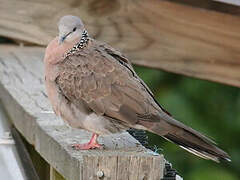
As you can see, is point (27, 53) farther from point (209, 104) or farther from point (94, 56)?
point (209, 104)

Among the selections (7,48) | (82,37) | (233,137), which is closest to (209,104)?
(233,137)

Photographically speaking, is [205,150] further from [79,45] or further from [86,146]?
[79,45]

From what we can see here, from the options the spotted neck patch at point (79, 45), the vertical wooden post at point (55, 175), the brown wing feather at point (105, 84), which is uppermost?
the spotted neck patch at point (79, 45)

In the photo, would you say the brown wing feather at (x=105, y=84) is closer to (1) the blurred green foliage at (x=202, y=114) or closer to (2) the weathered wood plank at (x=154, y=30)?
(2) the weathered wood plank at (x=154, y=30)

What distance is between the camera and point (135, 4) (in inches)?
181

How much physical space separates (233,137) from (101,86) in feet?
9.83

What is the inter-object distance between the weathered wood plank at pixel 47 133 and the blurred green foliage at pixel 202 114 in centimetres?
155

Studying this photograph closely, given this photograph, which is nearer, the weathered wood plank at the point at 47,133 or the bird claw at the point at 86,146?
the weathered wood plank at the point at 47,133

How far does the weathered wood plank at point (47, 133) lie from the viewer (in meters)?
2.64

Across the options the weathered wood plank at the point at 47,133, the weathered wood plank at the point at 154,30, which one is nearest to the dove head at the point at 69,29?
the weathered wood plank at the point at 47,133

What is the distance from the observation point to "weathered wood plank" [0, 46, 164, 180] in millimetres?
2637

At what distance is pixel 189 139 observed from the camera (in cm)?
316

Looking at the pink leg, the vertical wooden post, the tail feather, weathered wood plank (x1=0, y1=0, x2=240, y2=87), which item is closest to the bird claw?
the pink leg

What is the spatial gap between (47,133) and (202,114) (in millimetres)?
3358
